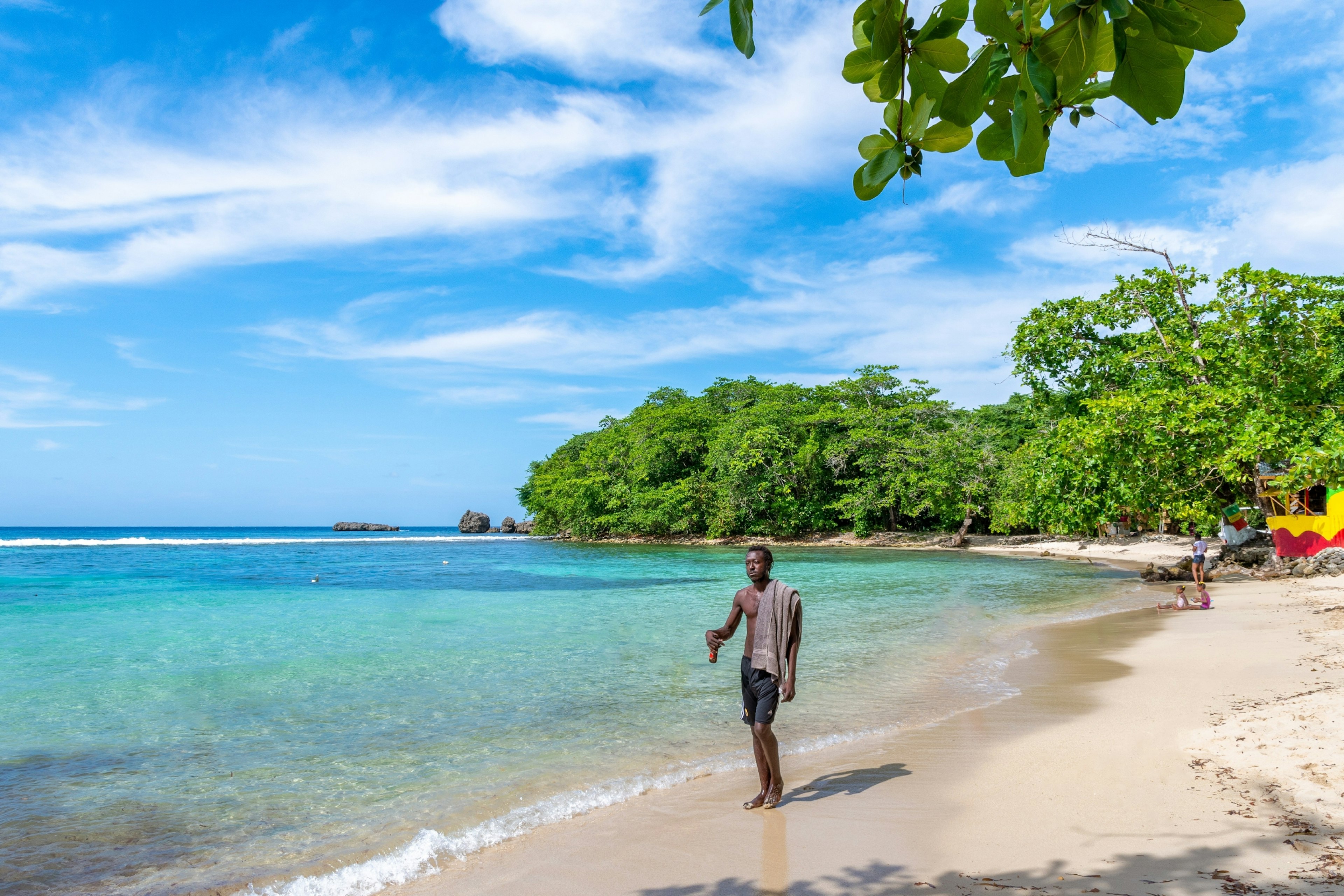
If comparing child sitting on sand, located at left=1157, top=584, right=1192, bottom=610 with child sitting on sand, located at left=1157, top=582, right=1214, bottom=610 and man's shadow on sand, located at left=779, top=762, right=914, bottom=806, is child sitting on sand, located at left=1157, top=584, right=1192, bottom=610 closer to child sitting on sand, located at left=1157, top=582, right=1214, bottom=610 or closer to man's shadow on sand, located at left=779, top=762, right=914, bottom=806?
child sitting on sand, located at left=1157, top=582, right=1214, bottom=610

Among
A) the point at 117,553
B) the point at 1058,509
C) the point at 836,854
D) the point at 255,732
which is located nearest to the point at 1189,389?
the point at 1058,509

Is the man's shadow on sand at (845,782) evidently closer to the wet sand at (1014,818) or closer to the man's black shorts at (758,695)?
the wet sand at (1014,818)

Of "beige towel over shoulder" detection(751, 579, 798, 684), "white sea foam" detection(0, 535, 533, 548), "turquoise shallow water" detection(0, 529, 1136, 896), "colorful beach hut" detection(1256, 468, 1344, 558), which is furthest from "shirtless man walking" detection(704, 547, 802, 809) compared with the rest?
"white sea foam" detection(0, 535, 533, 548)

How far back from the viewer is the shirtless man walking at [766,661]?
15.6 feet

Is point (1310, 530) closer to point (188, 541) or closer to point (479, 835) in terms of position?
point (479, 835)

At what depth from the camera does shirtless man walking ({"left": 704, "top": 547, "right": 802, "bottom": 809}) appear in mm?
4770

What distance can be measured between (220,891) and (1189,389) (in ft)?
65.0

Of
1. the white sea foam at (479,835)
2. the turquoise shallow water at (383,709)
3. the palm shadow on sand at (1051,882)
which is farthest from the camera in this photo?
the turquoise shallow water at (383,709)

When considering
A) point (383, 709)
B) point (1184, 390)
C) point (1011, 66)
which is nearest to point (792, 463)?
point (1184, 390)

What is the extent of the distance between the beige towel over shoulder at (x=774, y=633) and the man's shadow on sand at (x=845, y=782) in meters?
0.95

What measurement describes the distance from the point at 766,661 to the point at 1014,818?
1.70 m

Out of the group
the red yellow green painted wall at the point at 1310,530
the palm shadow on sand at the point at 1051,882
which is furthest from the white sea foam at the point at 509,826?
the red yellow green painted wall at the point at 1310,530

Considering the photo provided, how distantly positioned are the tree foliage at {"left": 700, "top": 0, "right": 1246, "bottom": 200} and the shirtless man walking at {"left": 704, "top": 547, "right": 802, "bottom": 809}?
11.9 ft

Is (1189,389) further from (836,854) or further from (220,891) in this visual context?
(220,891)
